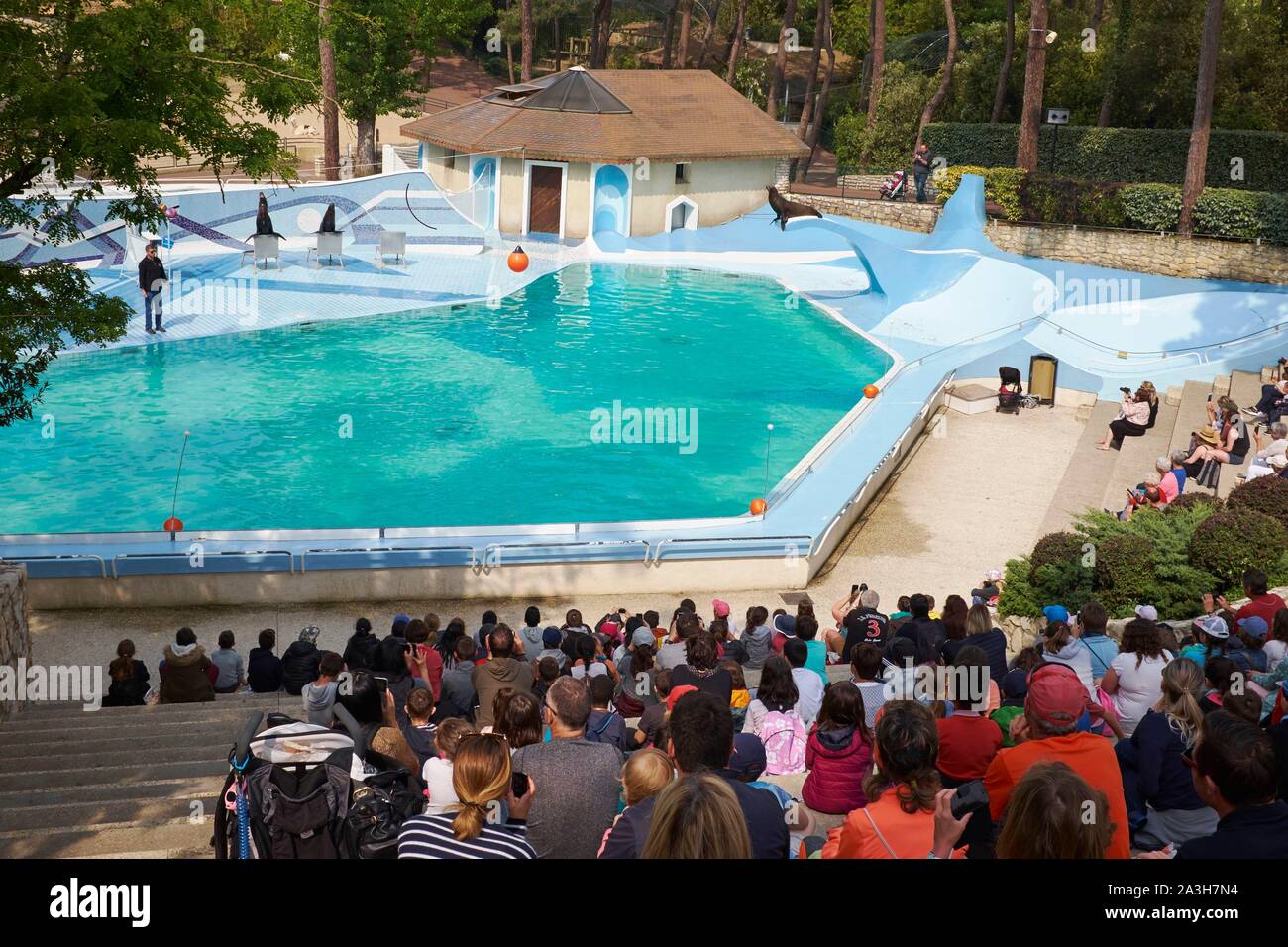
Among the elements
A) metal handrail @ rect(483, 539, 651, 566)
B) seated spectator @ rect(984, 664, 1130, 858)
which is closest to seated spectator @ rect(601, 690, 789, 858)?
seated spectator @ rect(984, 664, 1130, 858)

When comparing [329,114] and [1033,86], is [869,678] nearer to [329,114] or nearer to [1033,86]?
[1033,86]

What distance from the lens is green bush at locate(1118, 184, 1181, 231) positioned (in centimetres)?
3020

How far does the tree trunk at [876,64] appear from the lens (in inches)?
1614

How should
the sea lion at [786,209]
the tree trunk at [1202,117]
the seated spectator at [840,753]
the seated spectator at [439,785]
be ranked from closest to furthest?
the seated spectator at [439,785]
the seated spectator at [840,753]
the tree trunk at [1202,117]
the sea lion at [786,209]

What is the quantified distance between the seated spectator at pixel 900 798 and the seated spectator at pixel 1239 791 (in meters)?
0.96

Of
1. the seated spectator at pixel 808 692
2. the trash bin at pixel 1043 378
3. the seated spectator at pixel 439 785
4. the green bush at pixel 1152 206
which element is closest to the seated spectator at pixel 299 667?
the seated spectator at pixel 808 692

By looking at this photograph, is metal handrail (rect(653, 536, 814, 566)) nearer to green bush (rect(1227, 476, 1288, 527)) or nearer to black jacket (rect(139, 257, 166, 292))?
green bush (rect(1227, 476, 1288, 527))

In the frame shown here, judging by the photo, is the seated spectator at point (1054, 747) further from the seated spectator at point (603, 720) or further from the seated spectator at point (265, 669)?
the seated spectator at point (265, 669)

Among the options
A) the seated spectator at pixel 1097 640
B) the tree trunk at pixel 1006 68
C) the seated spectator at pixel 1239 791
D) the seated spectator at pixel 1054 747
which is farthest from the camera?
the tree trunk at pixel 1006 68

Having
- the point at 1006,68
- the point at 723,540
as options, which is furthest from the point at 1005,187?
the point at 723,540

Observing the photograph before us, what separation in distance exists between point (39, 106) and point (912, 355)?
1968cm

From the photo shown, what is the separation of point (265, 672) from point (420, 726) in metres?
4.34

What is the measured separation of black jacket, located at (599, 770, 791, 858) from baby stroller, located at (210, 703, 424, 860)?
87cm

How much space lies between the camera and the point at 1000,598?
46.2 ft
